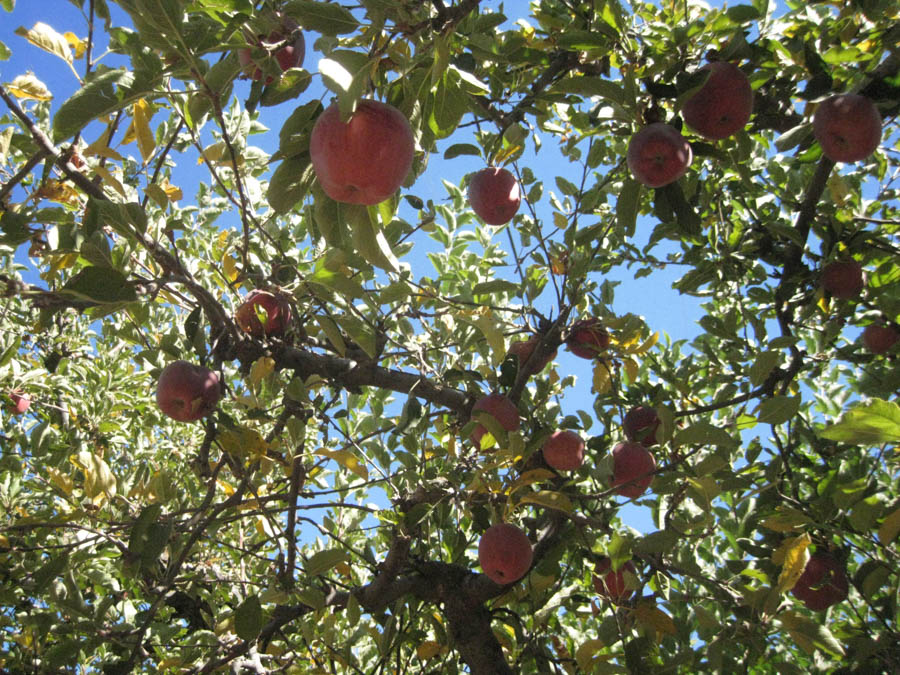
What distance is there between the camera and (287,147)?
4.33 feet

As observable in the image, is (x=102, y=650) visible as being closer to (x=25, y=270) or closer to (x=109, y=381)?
(x=109, y=381)

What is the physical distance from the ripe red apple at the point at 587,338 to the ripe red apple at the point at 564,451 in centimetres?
36

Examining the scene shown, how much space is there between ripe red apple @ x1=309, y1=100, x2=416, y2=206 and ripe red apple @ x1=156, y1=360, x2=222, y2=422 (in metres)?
1.29

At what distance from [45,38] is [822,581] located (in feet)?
10.5

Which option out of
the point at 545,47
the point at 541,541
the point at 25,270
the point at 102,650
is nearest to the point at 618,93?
the point at 545,47

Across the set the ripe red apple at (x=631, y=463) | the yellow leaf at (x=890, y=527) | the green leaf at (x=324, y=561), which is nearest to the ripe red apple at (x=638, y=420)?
the ripe red apple at (x=631, y=463)

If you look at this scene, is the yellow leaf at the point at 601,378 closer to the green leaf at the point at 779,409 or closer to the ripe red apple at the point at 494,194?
the ripe red apple at the point at 494,194

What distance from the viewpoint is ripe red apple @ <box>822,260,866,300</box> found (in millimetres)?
2559

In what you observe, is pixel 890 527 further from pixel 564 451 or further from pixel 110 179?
pixel 110 179

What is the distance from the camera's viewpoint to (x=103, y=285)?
1489 mm

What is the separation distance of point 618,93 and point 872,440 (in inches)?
42.3

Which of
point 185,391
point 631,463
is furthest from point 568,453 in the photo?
point 185,391

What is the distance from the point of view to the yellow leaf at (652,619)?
2.03 m

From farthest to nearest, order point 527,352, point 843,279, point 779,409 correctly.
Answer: point 527,352 → point 843,279 → point 779,409
